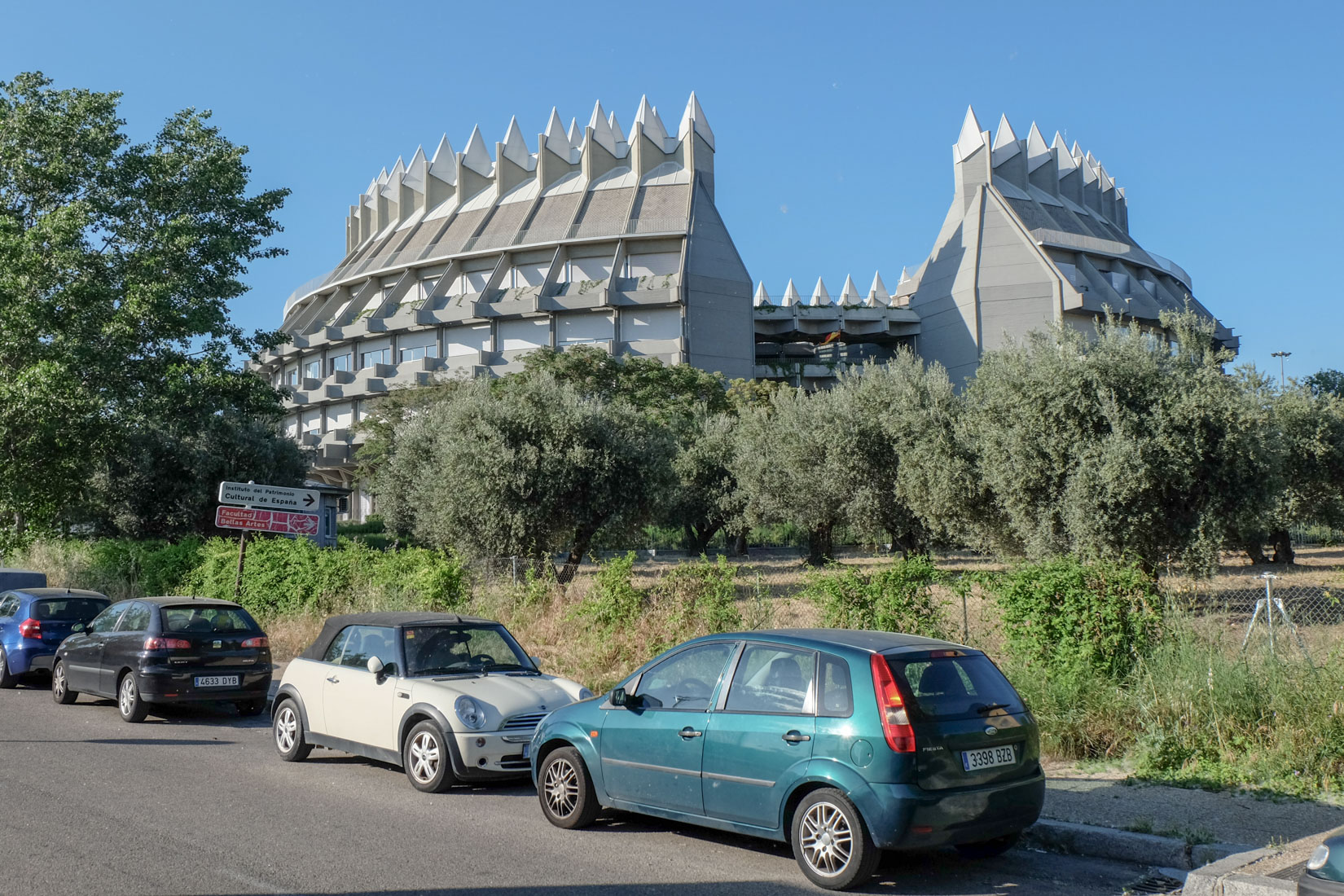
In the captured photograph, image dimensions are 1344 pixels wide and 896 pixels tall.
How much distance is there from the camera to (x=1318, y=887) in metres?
3.85

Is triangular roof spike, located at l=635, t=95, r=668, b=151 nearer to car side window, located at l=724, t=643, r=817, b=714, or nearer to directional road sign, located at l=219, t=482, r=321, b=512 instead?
directional road sign, located at l=219, t=482, r=321, b=512

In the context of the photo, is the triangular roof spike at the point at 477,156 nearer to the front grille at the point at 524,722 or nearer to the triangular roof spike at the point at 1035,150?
the triangular roof spike at the point at 1035,150

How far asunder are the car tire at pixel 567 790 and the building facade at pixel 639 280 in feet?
200

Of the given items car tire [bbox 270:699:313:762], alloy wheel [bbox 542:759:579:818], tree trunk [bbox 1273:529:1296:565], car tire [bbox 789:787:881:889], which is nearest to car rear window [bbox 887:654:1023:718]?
car tire [bbox 789:787:881:889]

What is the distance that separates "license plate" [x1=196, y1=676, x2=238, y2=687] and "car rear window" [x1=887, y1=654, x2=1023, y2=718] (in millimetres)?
9156

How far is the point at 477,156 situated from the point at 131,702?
85273 millimetres

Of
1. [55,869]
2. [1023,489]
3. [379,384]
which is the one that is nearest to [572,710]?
[55,869]

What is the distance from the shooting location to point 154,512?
2983 cm

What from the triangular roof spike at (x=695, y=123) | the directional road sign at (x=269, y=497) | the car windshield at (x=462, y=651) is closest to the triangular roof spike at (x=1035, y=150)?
the triangular roof spike at (x=695, y=123)

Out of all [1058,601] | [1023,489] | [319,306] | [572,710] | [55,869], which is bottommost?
[55,869]

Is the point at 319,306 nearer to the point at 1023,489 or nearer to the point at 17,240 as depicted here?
the point at 17,240

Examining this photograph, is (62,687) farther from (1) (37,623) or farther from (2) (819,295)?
(2) (819,295)

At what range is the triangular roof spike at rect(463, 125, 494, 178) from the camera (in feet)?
295

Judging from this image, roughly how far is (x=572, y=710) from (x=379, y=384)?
223ft
